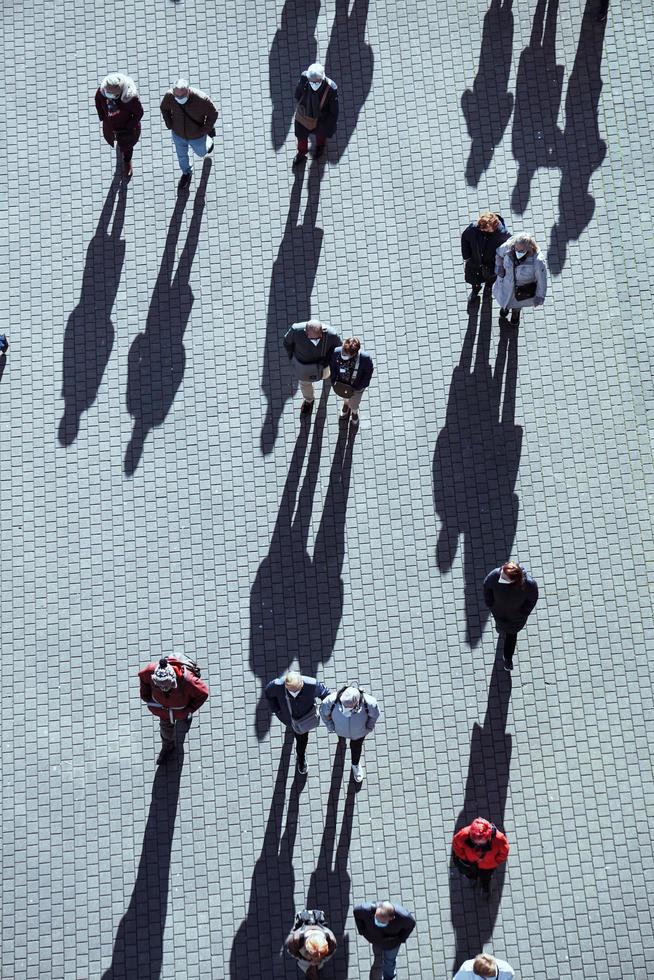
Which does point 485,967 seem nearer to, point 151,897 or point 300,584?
point 151,897

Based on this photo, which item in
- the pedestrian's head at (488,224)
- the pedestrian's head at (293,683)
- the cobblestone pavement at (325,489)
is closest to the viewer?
the pedestrian's head at (293,683)

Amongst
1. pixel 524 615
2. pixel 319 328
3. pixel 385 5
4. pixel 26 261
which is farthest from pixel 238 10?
pixel 524 615

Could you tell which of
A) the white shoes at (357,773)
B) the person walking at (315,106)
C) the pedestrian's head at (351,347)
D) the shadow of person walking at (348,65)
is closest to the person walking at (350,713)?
the white shoes at (357,773)

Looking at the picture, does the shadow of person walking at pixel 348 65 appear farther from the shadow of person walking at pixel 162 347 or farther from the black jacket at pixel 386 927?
the black jacket at pixel 386 927

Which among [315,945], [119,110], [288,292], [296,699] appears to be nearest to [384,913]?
[315,945]

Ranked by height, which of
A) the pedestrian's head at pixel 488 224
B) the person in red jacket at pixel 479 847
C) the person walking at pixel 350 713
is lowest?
the person in red jacket at pixel 479 847

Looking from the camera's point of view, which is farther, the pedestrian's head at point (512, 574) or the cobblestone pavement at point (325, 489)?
the cobblestone pavement at point (325, 489)

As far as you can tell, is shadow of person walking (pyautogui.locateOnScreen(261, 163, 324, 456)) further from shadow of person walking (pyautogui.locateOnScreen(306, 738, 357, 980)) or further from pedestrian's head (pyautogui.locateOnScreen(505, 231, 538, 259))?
shadow of person walking (pyautogui.locateOnScreen(306, 738, 357, 980))
